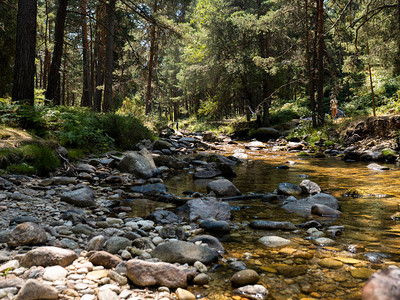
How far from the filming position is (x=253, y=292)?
2197mm

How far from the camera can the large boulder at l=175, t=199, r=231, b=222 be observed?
4.20 metres

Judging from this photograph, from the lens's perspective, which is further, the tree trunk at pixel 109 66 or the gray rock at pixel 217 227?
the tree trunk at pixel 109 66

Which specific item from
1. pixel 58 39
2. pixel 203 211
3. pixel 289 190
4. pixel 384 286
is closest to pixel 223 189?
pixel 289 190

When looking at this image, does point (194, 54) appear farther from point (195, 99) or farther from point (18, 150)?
point (18, 150)

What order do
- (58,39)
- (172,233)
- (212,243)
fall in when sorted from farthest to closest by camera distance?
(58,39) → (172,233) → (212,243)

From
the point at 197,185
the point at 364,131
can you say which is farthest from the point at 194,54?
the point at 197,185

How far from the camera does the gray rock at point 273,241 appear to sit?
3.16m

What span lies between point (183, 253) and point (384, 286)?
1.77 metres

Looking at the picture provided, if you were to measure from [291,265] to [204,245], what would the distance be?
88cm

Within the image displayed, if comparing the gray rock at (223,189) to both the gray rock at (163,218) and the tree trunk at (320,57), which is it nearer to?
the gray rock at (163,218)

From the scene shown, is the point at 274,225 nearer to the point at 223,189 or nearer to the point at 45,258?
the point at 223,189

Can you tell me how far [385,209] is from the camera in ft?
Answer: 14.6

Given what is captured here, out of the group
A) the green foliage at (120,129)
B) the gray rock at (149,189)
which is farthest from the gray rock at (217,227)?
the green foliage at (120,129)

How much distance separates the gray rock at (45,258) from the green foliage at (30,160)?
3643 mm
